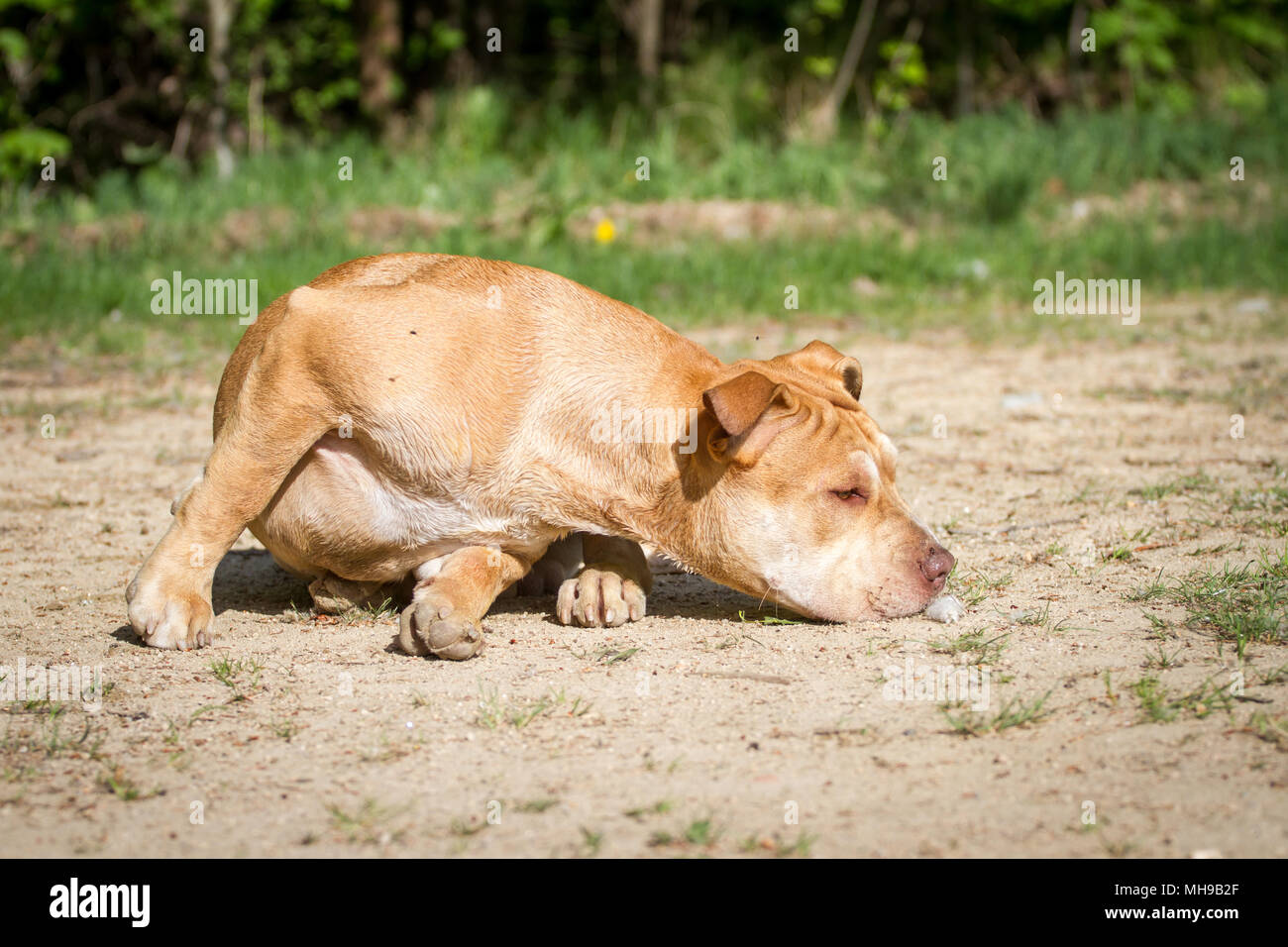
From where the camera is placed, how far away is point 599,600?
161 inches

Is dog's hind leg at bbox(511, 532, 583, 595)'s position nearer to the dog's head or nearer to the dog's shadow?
the dog's shadow

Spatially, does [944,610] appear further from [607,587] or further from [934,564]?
[607,587]

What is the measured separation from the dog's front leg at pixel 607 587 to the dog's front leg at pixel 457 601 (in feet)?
0.67

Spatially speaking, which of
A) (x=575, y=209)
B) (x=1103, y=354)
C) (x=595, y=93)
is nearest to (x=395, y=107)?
(x=595, y=93)

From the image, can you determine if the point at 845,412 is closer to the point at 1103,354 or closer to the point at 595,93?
the point at 1103,354

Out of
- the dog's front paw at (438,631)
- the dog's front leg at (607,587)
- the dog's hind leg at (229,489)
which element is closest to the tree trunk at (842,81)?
the dog's front leg at (607,587)

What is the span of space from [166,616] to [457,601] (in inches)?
33.1

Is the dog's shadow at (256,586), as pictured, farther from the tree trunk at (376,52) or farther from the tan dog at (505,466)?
the tree trunk at (376,52)

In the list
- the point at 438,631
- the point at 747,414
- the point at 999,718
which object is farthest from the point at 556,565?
the point at 999,718

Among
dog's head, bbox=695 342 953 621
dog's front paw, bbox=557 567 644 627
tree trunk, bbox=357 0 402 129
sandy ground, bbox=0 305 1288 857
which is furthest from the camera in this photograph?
tree trunk, bbox=357 0 402 129

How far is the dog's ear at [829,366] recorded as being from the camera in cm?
421

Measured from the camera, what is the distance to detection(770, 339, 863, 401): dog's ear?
4.21m

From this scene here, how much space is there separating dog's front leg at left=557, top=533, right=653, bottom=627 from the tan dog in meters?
0.02

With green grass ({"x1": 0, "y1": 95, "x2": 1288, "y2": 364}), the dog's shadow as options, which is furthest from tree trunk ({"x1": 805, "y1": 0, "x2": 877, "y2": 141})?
the dog's shadow
